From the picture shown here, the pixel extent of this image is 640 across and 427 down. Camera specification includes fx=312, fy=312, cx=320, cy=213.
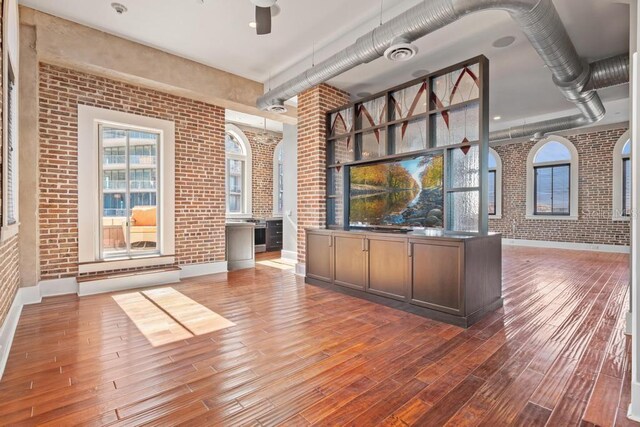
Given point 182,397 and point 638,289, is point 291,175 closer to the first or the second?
point 182,397

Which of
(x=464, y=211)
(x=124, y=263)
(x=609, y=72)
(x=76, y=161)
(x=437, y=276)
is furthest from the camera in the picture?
(x=124, y=263)

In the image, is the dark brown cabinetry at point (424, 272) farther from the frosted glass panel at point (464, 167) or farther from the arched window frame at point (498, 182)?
the arched window frame at point (498, 182)

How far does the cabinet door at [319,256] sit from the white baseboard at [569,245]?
7991 millimetres

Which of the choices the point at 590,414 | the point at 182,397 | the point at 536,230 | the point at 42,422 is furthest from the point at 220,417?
the point at 536,230


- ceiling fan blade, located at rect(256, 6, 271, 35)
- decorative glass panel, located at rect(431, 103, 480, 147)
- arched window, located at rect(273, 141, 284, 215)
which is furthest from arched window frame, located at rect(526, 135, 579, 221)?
ceiling fan blade, located at rect(256, 6, 271, 35)

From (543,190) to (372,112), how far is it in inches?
303

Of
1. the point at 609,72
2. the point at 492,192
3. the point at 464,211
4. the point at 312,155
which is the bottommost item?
the point at 464,211

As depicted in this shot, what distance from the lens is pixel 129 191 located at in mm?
5012

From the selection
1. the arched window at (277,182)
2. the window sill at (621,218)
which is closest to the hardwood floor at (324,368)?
the window sill at (621,218)

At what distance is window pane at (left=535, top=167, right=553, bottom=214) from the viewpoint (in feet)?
30.6

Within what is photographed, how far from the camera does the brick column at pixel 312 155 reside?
→ 5227 millimetres

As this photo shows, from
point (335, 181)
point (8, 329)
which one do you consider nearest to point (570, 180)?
point (335, 181)

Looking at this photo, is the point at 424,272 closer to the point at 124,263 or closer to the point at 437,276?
the point at 437,276

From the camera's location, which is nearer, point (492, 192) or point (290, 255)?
point (290, 255)
